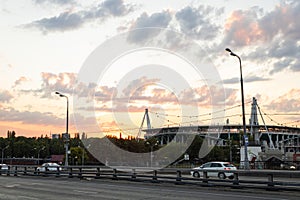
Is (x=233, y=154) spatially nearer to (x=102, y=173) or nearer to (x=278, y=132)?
(x=278, y=132)

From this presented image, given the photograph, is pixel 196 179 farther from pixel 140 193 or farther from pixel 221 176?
pixel 221 176

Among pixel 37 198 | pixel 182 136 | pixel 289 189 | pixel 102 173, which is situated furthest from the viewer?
pixel 182 136

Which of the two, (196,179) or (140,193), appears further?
(196,179)

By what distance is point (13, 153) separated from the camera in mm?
167750

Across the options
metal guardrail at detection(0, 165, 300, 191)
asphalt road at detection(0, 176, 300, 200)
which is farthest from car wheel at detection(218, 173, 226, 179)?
asphalt road at detection(0, 176, 300, 200)

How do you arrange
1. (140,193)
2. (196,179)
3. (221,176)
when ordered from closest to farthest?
1. (140,193)
2. (196,179)
3. (221,176)

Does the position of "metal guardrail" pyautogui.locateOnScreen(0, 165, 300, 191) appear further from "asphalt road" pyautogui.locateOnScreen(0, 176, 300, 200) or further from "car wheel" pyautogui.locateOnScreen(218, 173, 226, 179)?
"car wheel" pyautogui.locateOnScreen(218, 173, 226, 179)

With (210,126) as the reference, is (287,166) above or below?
below

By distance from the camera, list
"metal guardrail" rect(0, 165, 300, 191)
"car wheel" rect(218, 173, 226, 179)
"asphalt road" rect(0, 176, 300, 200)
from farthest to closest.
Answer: "car wheel" rect(218, 173, 226, 179), "metal guardrail" rect(0, 165, 300, 191), "asphalt road" rect(0, 176, 300, 200)

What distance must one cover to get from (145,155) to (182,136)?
3907cm

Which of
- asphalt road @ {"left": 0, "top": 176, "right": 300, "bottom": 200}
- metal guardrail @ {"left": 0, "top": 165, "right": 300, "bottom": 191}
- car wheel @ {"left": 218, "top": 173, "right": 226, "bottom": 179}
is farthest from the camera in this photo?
car wheel @ {"left": 218, "top": 173, "right": 226, "bottom": 179}

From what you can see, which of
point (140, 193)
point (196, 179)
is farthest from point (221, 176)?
point (140, 193)

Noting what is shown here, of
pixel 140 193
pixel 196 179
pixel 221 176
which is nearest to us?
pixel 140 193

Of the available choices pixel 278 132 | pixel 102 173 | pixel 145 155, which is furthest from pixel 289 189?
pixel 278 132
